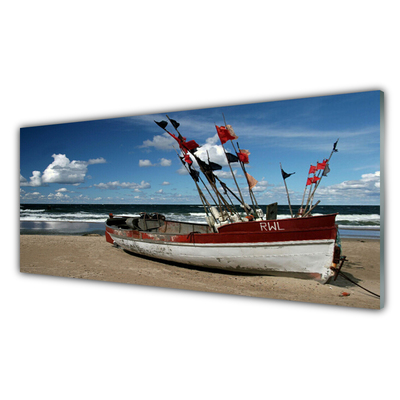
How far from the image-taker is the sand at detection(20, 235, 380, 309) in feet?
12.8

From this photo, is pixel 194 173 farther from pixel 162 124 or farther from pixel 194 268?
pixel 194 268

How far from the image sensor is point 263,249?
4.59 m

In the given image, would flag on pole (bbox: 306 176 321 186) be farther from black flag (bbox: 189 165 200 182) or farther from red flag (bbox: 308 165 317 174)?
black flag (bbox: 189 165 200 182)

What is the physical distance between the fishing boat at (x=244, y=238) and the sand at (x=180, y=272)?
0.41 feet

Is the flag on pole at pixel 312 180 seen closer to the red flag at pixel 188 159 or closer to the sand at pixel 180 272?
the sand at pixel 180 272

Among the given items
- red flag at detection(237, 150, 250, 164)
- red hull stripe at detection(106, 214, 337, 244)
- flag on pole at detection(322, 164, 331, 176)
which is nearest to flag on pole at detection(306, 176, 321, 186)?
flag on pole at detection(322, 164, 331, 176)

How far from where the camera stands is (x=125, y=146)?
5781 mm

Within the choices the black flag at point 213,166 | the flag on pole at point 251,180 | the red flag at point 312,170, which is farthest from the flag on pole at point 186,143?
the red flag at point 312,170

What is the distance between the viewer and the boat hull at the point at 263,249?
4262 millimetres

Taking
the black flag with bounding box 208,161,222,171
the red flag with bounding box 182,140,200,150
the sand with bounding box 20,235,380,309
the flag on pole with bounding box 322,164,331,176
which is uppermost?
the red flag with bounding box 182,140,200,150

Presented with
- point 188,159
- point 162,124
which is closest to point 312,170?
point 188,159

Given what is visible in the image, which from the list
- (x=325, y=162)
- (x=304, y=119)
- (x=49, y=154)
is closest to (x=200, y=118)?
(x=304, y=119)

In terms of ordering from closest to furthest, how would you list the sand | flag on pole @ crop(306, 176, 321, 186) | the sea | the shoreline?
the sand, flag on pole @ crop(306, 176, 321, 186), the sea, the shoreline
